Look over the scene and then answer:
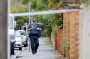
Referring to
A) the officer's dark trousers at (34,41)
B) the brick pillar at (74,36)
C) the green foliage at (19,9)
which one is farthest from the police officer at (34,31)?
the green foliage at (19,9)

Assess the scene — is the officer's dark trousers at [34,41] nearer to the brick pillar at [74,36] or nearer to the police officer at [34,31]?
the police officer at [34,31]

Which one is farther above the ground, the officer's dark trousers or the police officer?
the police officer

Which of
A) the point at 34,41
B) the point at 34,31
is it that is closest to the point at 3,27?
the point at 34,31

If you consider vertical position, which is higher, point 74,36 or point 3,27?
point 3,27

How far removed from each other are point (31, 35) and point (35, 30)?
37cm

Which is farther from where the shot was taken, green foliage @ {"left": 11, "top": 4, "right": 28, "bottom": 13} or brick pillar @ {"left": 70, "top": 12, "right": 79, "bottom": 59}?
green foliage @ {"left": 11, "top": 4, "right": 28, "bottom": 13}

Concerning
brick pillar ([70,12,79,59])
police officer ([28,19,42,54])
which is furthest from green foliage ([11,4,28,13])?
brick pillar ([70,12,79,59])

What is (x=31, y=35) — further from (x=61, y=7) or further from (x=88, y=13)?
(x=88, y=13)

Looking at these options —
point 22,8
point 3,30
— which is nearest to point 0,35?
point 3,30

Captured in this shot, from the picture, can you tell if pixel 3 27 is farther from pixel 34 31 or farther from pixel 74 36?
pixel 34 31

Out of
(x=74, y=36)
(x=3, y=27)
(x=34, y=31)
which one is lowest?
(x=34, y=31)

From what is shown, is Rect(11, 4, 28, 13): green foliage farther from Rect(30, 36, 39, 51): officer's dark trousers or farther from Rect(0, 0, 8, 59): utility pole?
Rect(0, 0, 8, 59): utility pole

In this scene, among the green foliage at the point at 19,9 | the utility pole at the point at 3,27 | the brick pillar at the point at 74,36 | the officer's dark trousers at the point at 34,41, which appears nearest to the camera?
the utility pole at the point at 3,27

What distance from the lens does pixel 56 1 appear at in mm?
16922
